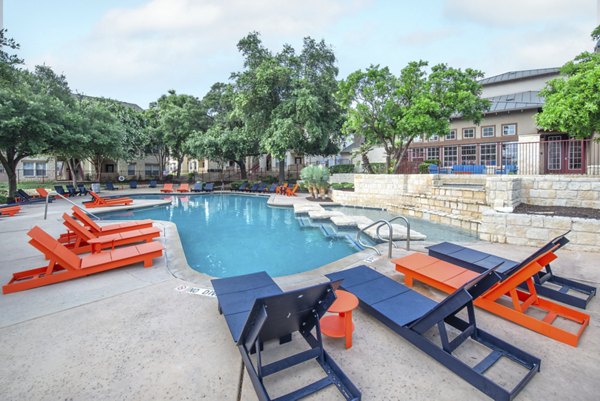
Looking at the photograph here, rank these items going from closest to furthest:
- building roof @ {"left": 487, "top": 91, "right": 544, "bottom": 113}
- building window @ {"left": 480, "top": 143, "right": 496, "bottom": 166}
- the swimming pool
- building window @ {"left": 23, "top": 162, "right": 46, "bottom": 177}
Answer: the swimming pool
building roof @ {"left": 487, "top": 91, "right": 544, "bottom": 113}
building window @ {"left": 480, "top": 143, "right": 496, "bottom": 166}
building window @ {"left": 23, "top": 162, "right": 46, "bottom": 177}

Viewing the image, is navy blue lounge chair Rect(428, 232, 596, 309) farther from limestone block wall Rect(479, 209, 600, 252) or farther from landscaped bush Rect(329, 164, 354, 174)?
landscaped bush Rect(329, 164, 354, 174)

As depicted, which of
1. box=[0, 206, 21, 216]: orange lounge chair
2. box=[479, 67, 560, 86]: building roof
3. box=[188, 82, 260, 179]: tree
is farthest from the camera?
box=[479, 67, 560, 86]: building roof

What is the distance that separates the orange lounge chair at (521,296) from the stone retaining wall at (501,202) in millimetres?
3378

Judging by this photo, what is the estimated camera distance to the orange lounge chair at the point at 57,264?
4.23 metres

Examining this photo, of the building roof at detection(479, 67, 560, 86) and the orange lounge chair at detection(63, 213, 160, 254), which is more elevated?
the building roof at detection(479, 67, 560, 86)

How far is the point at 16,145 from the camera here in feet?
48.9

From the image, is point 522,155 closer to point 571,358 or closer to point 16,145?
point 571,358

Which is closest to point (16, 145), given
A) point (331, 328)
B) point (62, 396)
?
point (62, 396)

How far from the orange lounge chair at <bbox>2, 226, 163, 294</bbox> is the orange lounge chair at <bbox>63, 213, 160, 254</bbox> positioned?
40.9 inches

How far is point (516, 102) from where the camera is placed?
23.6 meters

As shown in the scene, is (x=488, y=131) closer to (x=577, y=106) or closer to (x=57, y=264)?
(x=577, y=106)

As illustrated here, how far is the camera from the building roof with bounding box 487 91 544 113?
22.1 metres

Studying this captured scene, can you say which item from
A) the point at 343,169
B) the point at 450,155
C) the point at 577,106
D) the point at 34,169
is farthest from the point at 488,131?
the point at 34,169

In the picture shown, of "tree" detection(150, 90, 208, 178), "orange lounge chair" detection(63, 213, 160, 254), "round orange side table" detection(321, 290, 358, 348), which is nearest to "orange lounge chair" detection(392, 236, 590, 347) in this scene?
"round orange side table" detection(321, 290, 358, 348)
